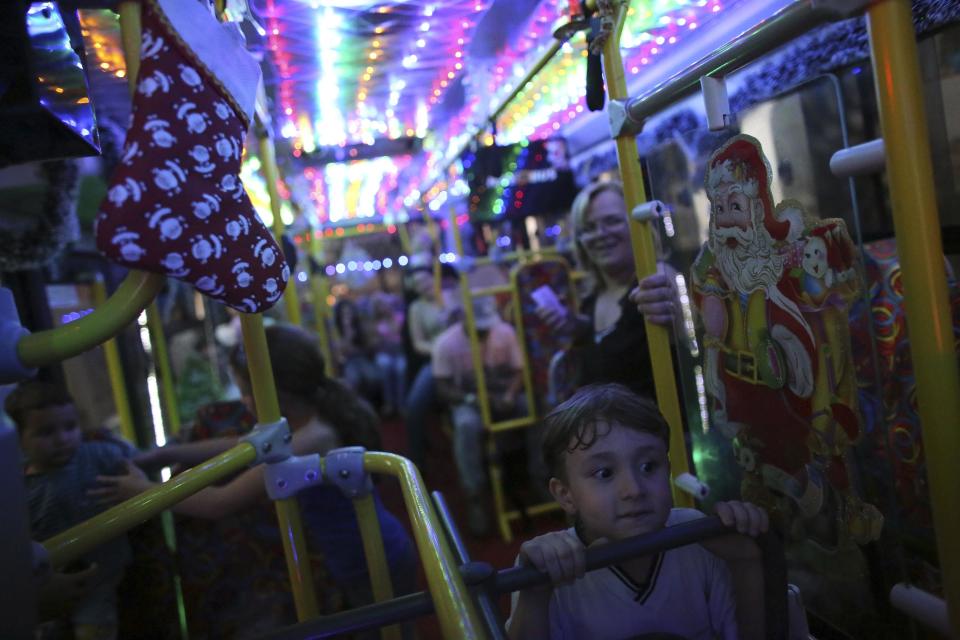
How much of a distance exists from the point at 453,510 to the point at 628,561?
11.3 feet

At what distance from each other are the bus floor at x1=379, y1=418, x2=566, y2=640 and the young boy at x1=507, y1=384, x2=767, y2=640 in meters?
0.58

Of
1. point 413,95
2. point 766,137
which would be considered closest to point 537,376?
point 413,95

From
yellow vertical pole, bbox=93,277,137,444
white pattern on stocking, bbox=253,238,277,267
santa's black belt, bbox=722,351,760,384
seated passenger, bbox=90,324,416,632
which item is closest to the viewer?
white pattern on stocking, bbox=253,238,277,267

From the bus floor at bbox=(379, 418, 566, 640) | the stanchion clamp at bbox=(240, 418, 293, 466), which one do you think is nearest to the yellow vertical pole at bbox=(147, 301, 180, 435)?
the bus floor at bbox=(379, 418, 566, 640)

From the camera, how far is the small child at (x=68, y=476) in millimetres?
1931

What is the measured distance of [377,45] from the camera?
234 centimetres

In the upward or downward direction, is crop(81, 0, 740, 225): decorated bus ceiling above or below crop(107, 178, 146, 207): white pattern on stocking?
above

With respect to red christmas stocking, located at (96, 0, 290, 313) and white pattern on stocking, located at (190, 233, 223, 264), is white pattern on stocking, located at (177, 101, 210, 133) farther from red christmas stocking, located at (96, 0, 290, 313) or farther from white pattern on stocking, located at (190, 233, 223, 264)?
white pattern on stocking, located at (190, 233, 223, 264)

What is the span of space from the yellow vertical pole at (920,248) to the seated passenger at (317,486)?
1306mm

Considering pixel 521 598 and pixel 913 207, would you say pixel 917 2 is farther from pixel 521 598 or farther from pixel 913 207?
pixel 521 598

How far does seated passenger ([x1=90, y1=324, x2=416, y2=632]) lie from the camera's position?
1.92m

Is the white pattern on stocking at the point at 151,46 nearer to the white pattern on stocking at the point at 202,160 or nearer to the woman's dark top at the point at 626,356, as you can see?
the white pattern on stocking at the point at 202,160

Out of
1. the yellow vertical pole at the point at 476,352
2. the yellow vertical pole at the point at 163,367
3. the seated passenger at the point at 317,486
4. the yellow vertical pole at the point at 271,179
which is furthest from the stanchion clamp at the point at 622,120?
the yellow vertical pole at the point at 163,367

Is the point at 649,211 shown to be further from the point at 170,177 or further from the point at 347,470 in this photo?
the point at 170,177
